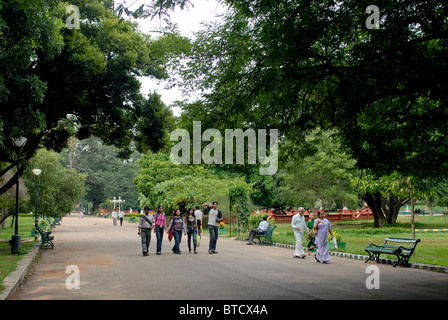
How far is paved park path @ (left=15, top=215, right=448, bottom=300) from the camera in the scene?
27.2ft

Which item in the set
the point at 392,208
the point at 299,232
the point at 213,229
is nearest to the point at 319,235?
the point at 299,232

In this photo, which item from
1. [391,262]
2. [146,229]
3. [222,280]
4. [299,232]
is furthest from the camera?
[146,229]

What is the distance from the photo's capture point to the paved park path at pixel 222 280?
326 inches

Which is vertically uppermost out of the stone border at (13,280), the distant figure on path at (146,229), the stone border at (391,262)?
the distant figure on path at (146,229)

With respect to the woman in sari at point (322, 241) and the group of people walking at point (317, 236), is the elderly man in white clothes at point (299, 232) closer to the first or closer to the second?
the group of people walking at point (317, 236)

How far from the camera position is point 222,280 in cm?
1009

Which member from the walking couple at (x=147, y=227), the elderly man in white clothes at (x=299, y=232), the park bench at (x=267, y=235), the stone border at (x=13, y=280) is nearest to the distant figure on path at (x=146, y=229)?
the walking couple at (x=147, y=227)

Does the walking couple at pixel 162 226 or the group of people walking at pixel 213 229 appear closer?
the group of people walking at pixel 213 229

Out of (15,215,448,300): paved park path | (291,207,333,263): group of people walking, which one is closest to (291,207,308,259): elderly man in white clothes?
(291,207,333,263): group of people walking

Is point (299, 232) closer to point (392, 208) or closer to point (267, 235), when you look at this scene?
point (267, 235)

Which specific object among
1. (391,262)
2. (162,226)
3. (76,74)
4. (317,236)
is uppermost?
(76,74)

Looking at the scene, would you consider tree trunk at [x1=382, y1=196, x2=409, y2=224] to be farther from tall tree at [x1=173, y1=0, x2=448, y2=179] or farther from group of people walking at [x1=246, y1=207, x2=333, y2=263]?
tall tree at [x1=173, y1=0, x2=448, y2=179]

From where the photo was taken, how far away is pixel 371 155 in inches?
425
